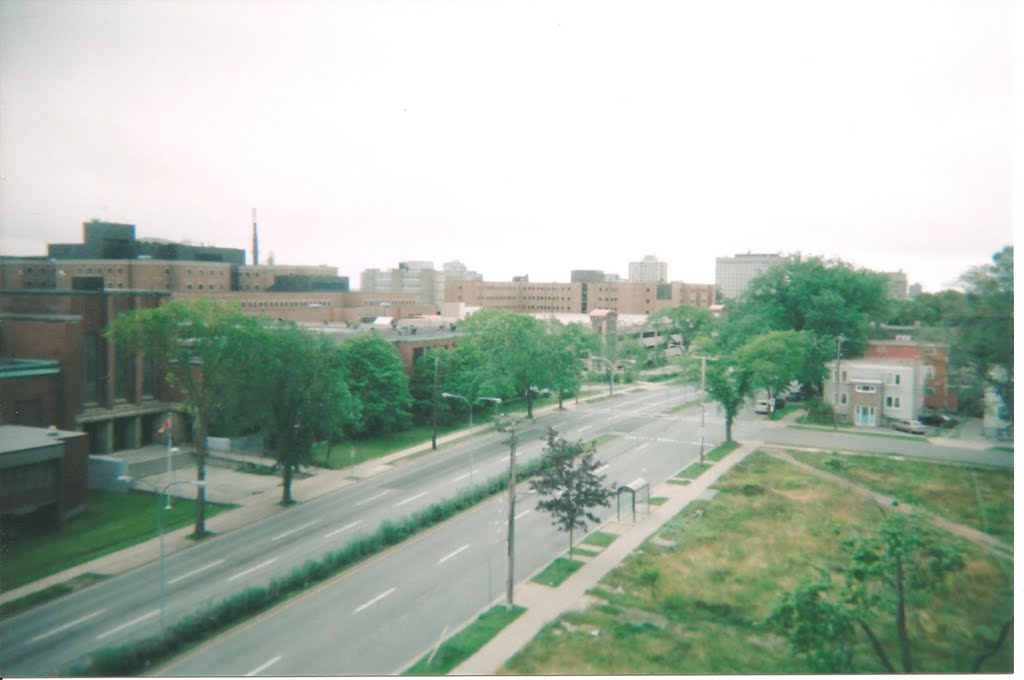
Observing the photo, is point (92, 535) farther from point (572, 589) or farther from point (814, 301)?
point (814, 301)

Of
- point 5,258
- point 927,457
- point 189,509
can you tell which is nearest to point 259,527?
point 189,509

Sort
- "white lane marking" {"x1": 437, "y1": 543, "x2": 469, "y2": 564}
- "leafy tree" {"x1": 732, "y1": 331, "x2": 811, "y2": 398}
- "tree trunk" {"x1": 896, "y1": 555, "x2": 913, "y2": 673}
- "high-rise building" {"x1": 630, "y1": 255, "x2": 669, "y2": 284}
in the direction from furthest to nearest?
"high-rise building" {"x1": 630, "y1": 255, "x2": 669, "y2": 284}
"leafy tree" {"x1": 732, "y1": 331, "x2": 811, "y2": 398}
"white lane marking" {"x1": 437, "y1": 543, "x2": 469, "y2": 564}
"tree trunk" {"x1": 896, "y1": 555, "x2": 913, "y2": 673}

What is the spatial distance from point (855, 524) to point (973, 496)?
178 centimetres

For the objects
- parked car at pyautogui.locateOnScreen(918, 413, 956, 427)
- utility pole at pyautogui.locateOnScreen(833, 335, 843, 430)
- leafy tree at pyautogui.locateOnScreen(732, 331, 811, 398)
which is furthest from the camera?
utility pole at pyautogui.locateOnScreen(833, 335, 843, 430)

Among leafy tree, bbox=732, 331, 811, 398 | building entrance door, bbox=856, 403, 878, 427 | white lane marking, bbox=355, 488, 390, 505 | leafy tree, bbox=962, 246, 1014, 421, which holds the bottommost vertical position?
white lane marking, bbox=355, 488, 390, 505

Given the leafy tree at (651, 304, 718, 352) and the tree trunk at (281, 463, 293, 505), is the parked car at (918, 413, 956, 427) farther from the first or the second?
the leafy tree at (651, 304, 718, 352)

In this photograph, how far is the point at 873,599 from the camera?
7.82 meters

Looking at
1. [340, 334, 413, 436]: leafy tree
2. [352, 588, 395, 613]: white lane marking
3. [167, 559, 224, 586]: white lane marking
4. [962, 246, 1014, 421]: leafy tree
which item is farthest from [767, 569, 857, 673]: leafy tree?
[340, 334, 413, 436]: leafy tree

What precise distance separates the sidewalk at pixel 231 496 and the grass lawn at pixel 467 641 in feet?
19.6

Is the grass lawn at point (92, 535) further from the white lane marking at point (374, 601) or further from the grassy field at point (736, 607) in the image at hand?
the grassy field at point (736, 607)

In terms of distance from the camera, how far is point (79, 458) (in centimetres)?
1202

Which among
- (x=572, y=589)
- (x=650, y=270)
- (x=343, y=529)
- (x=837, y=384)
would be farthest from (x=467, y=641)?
(x=650, y=270)

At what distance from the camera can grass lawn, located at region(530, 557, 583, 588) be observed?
10.5 m

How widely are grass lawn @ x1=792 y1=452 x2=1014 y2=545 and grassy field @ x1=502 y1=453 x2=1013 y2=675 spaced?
67 centimetres
